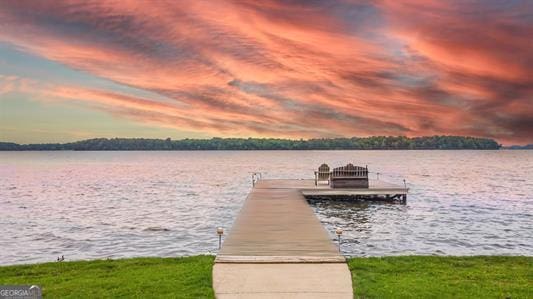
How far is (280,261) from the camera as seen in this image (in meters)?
13.9

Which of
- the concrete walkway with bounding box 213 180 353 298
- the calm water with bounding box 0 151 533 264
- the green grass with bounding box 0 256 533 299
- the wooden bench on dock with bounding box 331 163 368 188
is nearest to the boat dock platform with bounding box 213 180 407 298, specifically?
the concrete walkway with bounding box 213 180 353 298

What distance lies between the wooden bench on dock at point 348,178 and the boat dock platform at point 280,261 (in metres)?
12.6

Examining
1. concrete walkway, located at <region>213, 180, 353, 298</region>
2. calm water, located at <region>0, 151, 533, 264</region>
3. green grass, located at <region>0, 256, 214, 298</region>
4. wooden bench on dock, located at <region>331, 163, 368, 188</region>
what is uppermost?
wooden bench on dock, located at <region>331, 163, 368, 188</region>

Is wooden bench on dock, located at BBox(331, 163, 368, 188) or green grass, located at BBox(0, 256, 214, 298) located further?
wooden bench on dock, located at BBox(331, 163, 368, 188)

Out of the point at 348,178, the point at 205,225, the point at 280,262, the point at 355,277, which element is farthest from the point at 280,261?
the point at 348,178

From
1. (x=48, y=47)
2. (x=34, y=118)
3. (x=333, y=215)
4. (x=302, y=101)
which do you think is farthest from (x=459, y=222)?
(x=34, y=118)

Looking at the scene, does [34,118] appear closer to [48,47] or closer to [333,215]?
[48,47]

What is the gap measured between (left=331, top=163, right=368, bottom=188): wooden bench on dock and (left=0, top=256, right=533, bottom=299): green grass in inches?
840

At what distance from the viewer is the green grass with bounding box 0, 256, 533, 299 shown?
11430mm

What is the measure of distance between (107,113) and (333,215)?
245 feet

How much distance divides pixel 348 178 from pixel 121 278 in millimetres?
26168

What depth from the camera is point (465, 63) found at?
138 ft

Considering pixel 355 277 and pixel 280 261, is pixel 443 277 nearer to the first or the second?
pixel 355 277

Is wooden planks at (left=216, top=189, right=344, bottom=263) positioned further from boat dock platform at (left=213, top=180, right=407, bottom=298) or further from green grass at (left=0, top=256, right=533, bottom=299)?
green grass at (left=0, top=256, right=533, bottom=299)
